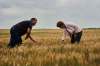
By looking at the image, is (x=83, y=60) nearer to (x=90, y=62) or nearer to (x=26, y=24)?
(x=90, y=62)

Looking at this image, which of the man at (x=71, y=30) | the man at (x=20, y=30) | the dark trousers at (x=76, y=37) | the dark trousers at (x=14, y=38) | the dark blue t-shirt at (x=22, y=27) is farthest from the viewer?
the dark trousers at (x=76, y=37)

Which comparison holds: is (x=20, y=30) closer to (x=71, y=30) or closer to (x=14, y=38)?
(x=14, y=38)

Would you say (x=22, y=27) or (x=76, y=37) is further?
(x=76, y=37)

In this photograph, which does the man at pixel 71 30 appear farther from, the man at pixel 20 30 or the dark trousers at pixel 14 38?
the dark trousers at pixel 14 38

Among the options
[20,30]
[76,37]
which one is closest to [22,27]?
[20,30]

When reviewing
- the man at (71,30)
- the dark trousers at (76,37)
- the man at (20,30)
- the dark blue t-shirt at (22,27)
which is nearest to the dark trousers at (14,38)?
the man at (20,30)

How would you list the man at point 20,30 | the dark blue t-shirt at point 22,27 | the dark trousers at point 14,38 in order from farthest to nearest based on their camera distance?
the dark trousers at point 14,38 → the dark blue t-shirt at point 22,27 → the man at point 20,30

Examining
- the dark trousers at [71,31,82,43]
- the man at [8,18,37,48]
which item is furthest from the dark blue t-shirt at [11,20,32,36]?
the dark trousers at [71,31,82,43]

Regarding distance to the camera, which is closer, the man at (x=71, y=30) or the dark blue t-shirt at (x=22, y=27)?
the dark blue t-shirt at (x=22, y=27)

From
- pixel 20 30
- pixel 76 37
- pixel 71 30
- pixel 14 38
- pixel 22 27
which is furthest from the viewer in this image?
pixel 76 37

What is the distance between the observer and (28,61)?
10.3 m

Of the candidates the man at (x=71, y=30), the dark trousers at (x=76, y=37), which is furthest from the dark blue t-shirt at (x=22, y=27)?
the dark trousers at (x=76, y=37)

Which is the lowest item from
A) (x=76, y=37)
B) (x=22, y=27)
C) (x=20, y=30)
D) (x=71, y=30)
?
(x=76, y=37)

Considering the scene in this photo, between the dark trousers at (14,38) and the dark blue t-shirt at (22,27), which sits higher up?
the dark blue t-shirt at (22,27)
